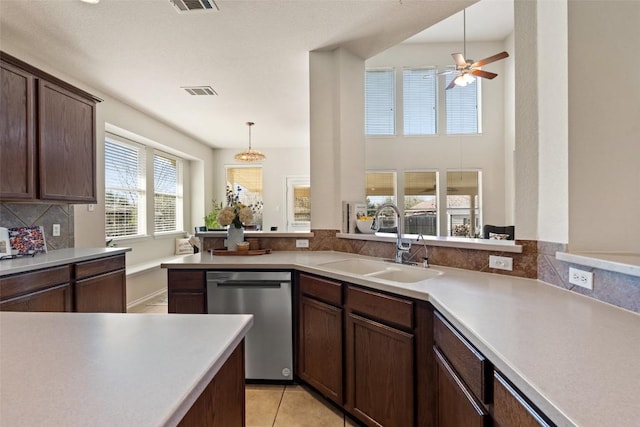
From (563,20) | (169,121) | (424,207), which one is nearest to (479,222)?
(424,207)

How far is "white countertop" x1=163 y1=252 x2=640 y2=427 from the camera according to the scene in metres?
0.61

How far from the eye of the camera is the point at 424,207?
6.54 meters

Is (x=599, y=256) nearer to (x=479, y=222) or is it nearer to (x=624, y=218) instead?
(x=624, y=218)

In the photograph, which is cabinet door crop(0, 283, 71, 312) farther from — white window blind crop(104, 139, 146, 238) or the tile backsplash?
white window blind crop(104, 139, 146, 238)

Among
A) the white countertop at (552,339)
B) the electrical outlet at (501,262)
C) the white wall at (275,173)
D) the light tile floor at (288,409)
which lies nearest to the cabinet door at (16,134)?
the light tile floor at (288,409)

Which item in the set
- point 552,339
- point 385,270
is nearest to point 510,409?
point 552,339

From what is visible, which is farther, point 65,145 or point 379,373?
point 65,145

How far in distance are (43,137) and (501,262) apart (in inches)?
137

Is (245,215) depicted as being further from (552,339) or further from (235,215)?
(552,339)

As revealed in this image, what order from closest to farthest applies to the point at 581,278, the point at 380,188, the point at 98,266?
the point at 581,278 → the point at 98,266 → the point at 380,188

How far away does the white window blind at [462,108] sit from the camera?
6.43 metres

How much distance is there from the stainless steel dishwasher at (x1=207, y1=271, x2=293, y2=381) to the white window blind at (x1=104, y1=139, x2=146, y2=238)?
120 inches

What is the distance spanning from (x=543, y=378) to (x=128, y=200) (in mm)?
5444

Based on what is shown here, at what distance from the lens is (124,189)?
477 cm
